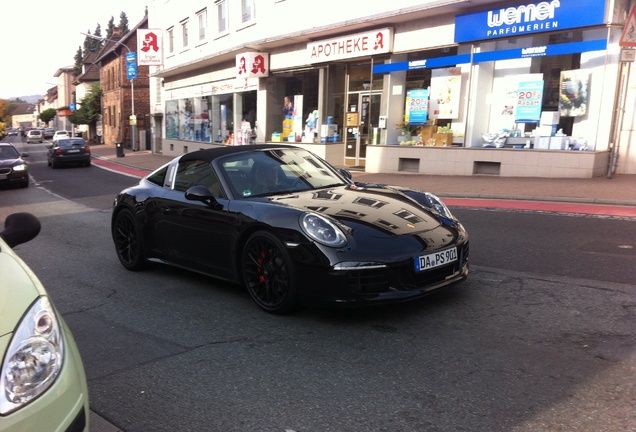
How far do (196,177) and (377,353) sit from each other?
9.19 ft

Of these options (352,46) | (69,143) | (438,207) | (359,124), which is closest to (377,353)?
(438,207)

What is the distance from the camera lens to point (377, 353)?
12.3ft

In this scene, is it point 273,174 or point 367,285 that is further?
point 273,174

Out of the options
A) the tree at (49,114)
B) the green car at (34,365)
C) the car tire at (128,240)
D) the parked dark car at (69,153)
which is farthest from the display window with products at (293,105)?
the tree at (49,114)

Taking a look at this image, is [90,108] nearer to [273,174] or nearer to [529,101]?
[529,101]

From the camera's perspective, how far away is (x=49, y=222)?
10.3m

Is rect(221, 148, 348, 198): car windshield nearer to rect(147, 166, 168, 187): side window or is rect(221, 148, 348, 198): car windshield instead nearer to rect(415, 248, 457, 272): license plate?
rect(147, 166, 168, 187): side window

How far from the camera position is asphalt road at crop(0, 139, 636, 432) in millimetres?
2951

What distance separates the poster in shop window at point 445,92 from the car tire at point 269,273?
38.4 ft

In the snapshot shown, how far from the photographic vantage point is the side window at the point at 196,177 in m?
5.23

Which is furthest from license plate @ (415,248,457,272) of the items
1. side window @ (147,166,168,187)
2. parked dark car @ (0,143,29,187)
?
parked dark car @ (0,143,29,187)

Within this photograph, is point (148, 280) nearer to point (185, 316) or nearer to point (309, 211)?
point (185, 316)

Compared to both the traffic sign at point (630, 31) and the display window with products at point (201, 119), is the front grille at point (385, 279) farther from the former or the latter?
the display window with products at point (201, 119)

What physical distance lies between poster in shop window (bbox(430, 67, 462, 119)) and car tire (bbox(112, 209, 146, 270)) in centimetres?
1102
